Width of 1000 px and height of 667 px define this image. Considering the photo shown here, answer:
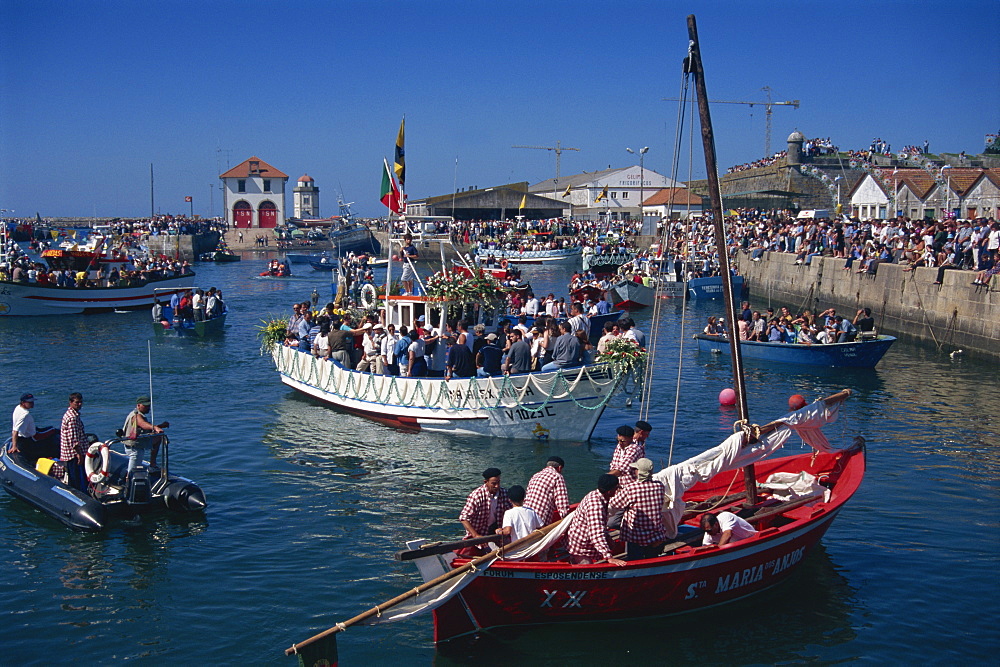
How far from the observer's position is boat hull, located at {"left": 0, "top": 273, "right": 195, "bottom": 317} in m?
42.4

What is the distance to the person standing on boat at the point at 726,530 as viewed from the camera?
11.5m

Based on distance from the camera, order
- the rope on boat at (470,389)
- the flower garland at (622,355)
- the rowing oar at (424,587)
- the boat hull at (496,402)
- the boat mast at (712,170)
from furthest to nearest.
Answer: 1. the boat hull at (496,402)
2. the rope on boat at (470,389)
3. the flower garland at (622,355)
4. the boat mast at (712,170)
5. the rowing oar at (424,587)

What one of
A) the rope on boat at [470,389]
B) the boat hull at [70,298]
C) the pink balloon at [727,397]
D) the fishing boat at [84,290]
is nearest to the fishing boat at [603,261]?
the fishing boat at [84,290]

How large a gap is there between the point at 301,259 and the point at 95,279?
3956 cm

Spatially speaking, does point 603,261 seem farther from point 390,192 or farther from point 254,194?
point 254,194

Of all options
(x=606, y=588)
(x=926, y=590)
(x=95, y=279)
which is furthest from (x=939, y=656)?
(x=95, y=279)

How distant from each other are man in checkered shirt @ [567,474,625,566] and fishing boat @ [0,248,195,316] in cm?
3887

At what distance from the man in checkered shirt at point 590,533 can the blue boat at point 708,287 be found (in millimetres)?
39560

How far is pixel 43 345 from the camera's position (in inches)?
1359

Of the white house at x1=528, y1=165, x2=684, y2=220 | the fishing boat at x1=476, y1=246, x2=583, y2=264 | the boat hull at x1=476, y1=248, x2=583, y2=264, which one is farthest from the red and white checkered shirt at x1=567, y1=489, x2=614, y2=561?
the white house at x1=528, y1=165, x2=684, y2=220

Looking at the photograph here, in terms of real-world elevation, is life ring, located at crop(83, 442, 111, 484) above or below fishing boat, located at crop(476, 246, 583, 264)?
below

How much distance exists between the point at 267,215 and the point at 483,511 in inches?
4364

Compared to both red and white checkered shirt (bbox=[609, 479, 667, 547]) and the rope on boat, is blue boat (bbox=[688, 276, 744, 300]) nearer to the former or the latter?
the rope on boat

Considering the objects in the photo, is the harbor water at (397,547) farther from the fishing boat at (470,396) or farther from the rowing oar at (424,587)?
the rowing oar at (424,587)
